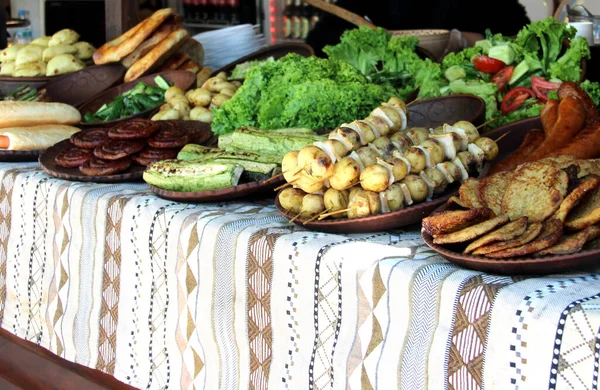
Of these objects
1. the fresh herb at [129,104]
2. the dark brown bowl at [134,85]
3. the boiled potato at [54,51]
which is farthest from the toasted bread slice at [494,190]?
the boiled potato at [54,51]

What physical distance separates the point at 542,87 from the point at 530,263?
180 centimetres

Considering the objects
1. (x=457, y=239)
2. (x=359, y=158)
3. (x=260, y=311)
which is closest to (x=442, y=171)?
(x=359, y=158)

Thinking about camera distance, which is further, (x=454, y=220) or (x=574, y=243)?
(x=454, y=220)

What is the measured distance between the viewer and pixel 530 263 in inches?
60.4

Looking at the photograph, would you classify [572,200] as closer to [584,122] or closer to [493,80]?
[584,122]

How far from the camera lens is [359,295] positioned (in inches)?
69.1

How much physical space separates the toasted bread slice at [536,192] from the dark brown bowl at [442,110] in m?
1.01

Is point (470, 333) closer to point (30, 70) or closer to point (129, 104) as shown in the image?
point (129, 104)

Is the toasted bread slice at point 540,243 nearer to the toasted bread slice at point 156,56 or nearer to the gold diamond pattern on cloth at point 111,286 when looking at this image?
the gold diamond pattern on cloth at point 111,286

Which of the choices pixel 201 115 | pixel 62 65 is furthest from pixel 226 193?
pixel 62 65

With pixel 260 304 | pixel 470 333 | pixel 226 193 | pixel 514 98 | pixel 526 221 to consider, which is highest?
pixel 514 98

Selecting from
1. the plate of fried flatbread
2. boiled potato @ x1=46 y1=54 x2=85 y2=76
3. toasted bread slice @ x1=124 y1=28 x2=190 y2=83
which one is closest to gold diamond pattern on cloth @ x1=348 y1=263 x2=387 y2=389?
the plate of fried flatbread

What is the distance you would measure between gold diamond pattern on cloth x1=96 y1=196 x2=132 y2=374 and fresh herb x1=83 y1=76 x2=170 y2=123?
4.32 feet

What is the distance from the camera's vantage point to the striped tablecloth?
4.82 ft
